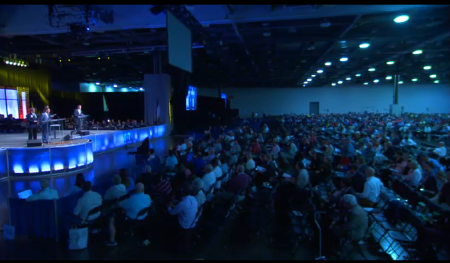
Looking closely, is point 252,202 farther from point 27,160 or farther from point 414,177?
point 27,160

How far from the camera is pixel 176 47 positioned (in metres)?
6.82

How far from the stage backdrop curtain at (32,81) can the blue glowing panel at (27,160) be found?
12717 millimetres

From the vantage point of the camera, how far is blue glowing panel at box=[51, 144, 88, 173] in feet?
29.0

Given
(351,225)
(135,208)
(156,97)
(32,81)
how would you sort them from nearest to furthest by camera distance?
(351,225) < (135,208) < (156,97) < (32,81)

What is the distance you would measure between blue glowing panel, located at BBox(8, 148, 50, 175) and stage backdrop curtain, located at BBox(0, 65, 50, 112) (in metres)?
12.7

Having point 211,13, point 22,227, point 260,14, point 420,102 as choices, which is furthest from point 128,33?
point 420,102

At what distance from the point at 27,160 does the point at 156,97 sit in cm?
983

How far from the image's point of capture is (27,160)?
28.3 feet

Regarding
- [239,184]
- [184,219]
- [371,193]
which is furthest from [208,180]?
[371,193]

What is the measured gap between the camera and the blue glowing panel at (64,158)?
29.0ft

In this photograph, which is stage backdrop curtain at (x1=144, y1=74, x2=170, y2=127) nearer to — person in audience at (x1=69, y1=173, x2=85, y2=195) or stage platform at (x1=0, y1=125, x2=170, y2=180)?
stage platform at (x1=0, y1=125, x2=170, y2=180)

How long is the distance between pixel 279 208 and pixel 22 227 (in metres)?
4.11

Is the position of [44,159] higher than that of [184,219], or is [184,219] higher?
[44,159]

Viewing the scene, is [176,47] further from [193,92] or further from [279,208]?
[193,92]
